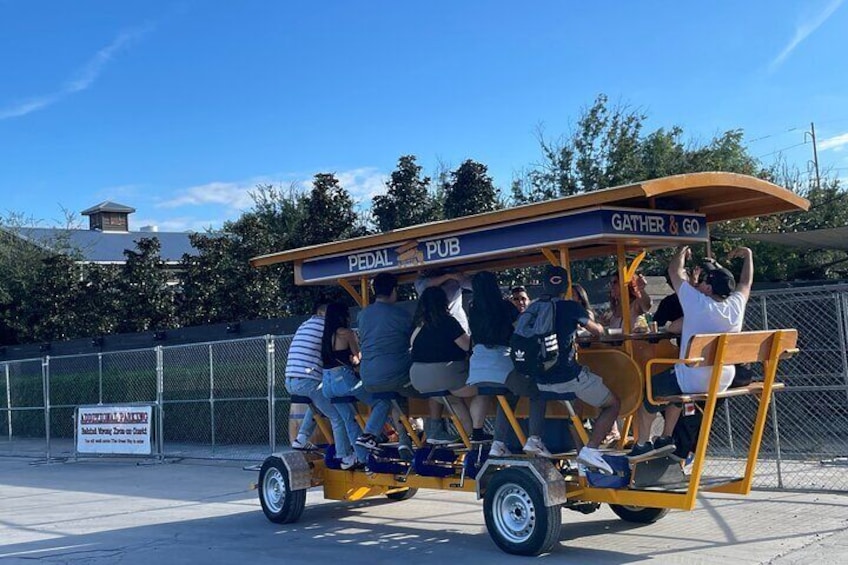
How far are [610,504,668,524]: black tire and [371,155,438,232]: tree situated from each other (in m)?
12.7

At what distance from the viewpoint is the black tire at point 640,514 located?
9.12m

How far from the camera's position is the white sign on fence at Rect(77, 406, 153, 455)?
55.1 ft

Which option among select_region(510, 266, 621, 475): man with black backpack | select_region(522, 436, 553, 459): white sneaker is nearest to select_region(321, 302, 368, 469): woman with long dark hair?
select_region(522, 436, 553, 459): white sneaker

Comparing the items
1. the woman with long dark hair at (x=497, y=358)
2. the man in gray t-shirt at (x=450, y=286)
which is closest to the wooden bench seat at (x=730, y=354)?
the woman with long dark hair at (x=497, y=358)

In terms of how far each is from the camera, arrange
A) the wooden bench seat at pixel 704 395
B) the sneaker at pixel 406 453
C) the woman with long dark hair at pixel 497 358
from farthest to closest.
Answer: the sneaker at pixel 406 453 < the woman with long dark hair at pixel 497 358 < the wooden bench seat at pixel 704 395

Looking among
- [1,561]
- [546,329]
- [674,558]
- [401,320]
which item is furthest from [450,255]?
[1,561]

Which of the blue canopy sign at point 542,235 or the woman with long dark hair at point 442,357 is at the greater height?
the blue canopy sign at point 542,235

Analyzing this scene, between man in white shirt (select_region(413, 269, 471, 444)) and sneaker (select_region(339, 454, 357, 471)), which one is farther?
sneaker (select_region(339, 454, 357, 471))

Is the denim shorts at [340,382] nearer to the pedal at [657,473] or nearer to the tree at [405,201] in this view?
the pedal at [657,473]

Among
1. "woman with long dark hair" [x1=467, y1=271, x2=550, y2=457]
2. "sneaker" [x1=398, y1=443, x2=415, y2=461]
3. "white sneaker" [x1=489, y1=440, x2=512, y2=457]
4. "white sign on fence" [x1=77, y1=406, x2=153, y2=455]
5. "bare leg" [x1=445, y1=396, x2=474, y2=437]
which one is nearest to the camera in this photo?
"woman with long dark hair" [x1=467, y1=271, x2=550, y2=457]

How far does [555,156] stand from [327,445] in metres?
12.6

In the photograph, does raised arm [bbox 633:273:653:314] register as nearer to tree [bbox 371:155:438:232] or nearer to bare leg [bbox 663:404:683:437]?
bare leg [bbox 663:404:683:437]

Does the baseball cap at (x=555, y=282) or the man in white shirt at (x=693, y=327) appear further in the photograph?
the baseball cap at (x=555, y=282)

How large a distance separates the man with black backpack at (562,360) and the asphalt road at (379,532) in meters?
1.07
